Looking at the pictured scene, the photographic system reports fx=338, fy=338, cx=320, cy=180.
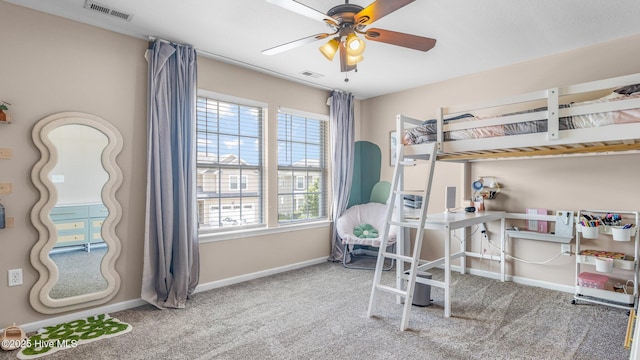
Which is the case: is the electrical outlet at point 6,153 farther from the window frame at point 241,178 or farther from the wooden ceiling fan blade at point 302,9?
the wooden ceiling fan blade at point 302,9

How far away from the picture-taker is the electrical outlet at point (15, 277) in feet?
8.17

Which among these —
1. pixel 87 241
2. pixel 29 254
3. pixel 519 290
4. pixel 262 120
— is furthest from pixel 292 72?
pixel 519 290

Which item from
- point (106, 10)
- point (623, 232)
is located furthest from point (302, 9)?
point (623, 232)

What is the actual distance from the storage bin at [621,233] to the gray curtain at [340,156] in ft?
9.55

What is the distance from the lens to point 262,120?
4.11 metres

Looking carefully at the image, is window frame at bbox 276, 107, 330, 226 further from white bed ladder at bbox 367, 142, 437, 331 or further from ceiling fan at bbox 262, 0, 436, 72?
ceiling fan at bbox 262, 0, 436, 72

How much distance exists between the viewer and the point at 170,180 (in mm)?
3115

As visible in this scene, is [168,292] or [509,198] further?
[509,198]

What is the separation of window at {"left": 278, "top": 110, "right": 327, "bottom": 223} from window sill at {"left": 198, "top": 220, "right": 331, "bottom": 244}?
139 millimetres

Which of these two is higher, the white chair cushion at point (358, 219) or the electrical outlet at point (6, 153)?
the electrical outlet at point (6, 153)

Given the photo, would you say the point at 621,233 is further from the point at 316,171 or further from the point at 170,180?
the point at 170,180

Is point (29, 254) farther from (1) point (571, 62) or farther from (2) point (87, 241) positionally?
(1) point (571, 62)

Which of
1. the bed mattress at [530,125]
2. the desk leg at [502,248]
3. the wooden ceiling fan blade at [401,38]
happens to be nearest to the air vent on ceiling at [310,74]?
the bed mattress at [530,125]

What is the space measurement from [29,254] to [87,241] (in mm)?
372
